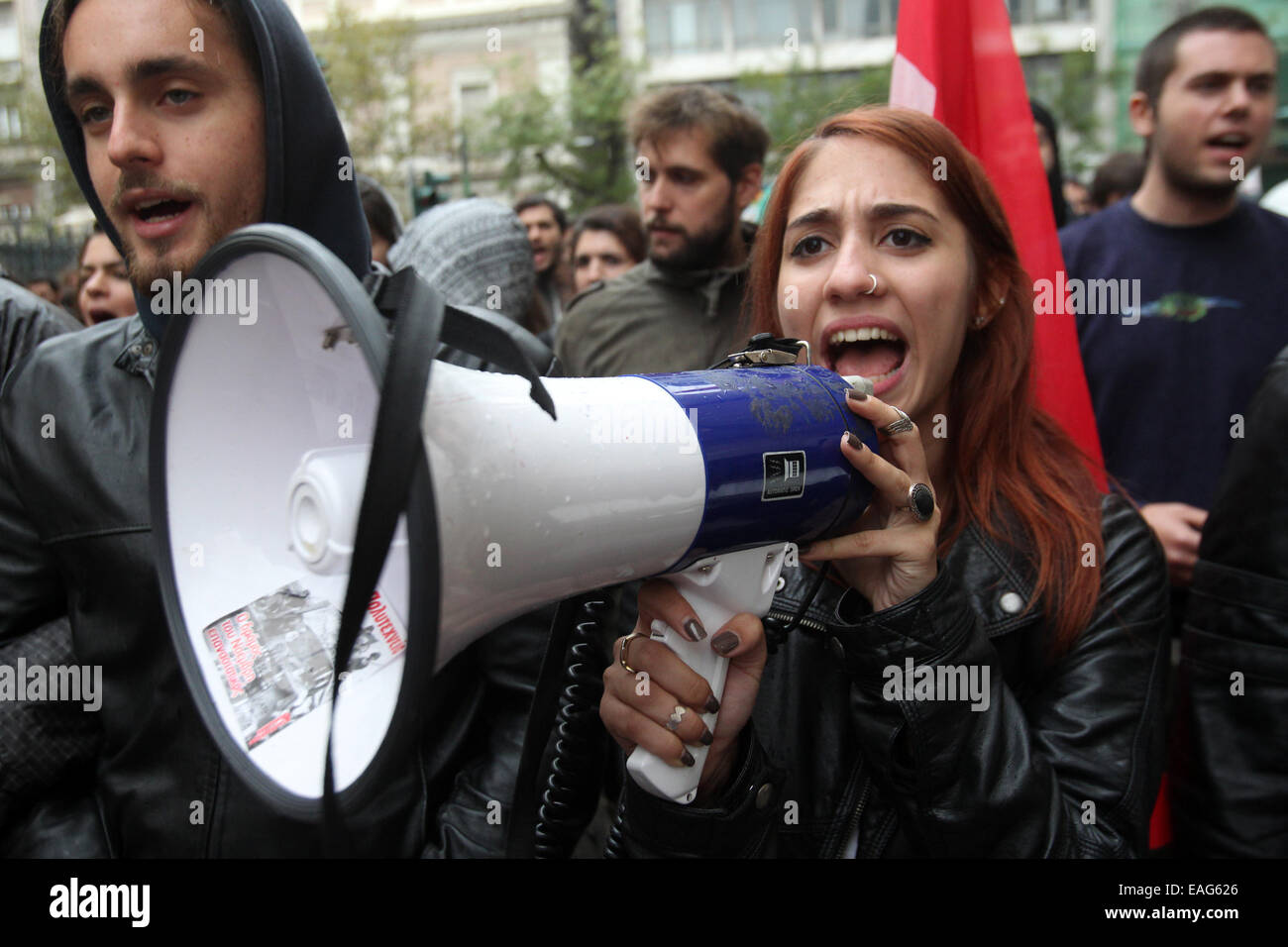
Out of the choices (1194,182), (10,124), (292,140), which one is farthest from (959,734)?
(10,124)

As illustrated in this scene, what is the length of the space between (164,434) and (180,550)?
153 mm

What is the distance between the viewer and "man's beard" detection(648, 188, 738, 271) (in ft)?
12.8

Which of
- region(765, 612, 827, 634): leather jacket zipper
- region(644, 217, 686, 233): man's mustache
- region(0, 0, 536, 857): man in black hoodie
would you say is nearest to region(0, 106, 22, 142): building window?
region(644, 217, 686, 233): man's mustache

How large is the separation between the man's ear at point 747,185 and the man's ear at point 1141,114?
1403 millimetres

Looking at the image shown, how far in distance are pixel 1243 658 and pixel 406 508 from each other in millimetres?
1433

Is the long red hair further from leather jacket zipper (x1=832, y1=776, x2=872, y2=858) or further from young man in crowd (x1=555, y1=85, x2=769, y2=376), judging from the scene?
young man in crowd (x1=555, y1=85, x2=769, y2=376)

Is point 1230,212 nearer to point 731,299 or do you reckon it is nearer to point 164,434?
point 731,299

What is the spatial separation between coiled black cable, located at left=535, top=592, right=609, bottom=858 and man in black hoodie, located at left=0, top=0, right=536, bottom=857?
0.07m

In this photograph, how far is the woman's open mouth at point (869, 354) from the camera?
1.73m

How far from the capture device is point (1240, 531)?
1.70m

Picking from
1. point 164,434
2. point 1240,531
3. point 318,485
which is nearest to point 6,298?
point 164,434

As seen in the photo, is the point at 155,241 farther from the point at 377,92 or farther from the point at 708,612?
the point at 377,92

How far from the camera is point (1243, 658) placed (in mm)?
1668

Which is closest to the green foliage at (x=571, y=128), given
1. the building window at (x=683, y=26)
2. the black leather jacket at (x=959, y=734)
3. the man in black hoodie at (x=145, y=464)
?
the building window at (x=683, y=26)
